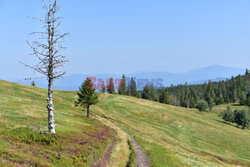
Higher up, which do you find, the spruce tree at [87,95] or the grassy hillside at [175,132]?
the spruce tree at [87,95]

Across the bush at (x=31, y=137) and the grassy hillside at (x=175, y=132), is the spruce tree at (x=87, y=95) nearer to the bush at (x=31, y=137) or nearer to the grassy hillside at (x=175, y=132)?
the grassy hillside at (x=175, y=132)

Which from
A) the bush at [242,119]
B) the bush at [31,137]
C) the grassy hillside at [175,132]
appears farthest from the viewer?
the bush at [242,119]

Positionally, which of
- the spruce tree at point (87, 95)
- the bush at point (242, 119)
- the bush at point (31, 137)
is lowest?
the bush at point (242, 119)

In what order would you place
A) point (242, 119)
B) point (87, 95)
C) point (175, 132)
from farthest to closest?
point (242, 119), point (175, 132), point (87, 95)

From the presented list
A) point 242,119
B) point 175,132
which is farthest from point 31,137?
point 242,119

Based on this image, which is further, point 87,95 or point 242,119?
point 242,119

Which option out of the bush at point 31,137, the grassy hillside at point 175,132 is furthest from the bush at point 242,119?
the bush at point 31,137

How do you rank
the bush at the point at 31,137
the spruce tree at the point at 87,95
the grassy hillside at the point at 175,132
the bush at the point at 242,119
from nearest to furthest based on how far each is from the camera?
1. the bush at the point at 31,137
2. the grassy hillside at the point at 175,132
3. the spruce tree at the point at 87,95
4. the bush at the point at 242,119

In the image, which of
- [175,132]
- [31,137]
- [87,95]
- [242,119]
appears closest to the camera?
[31,137]

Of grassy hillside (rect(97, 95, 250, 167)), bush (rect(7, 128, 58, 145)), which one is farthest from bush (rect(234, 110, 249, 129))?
bush (rect(7, 128, 58, 145))

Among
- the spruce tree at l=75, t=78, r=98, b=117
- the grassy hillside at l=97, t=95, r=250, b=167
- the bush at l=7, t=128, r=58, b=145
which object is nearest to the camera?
the bush at l=7, t=128, r=58, b=145

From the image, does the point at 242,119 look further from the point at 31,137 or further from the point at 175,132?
the point at 31,137

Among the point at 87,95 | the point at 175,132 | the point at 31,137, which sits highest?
the point at 87,95

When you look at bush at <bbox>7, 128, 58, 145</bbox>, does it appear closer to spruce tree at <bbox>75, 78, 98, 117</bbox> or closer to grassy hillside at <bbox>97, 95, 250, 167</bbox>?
grassy hillside at <bbox>97, 95, 250, 167</bbox>
